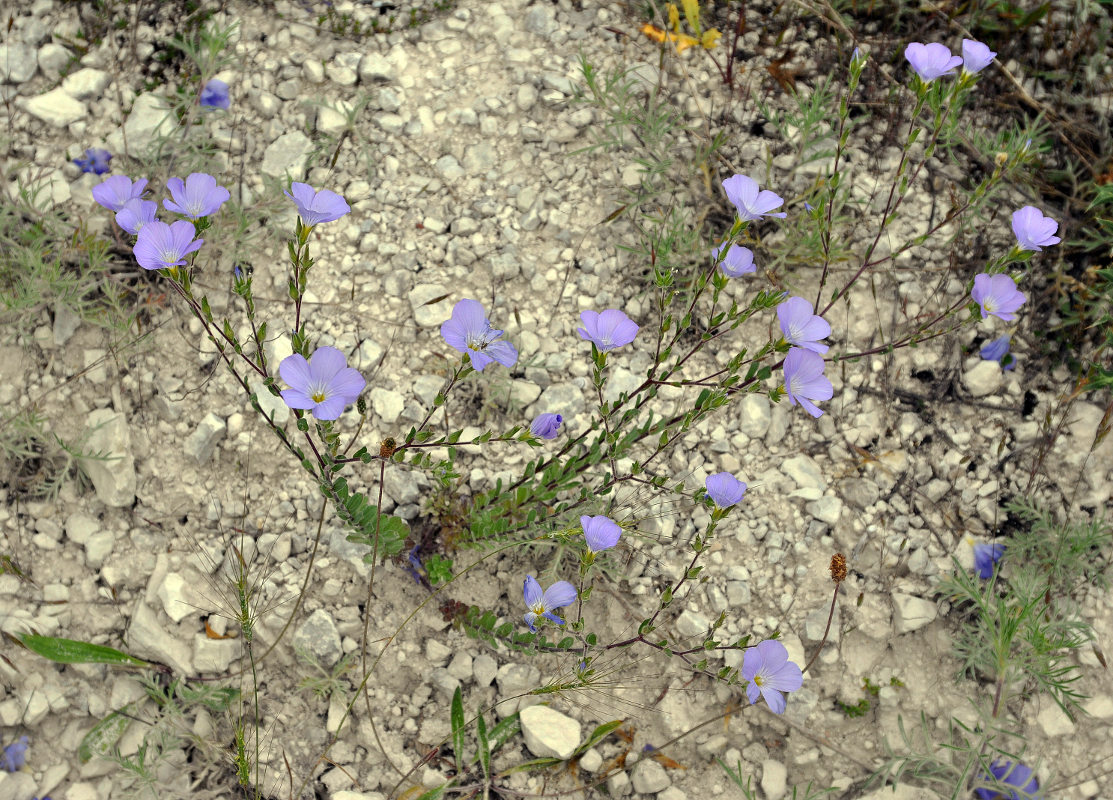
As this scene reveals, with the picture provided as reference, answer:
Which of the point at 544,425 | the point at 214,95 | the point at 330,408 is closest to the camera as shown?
the point at 330,408

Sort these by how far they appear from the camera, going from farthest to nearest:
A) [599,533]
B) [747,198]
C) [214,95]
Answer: [214,95] → [747,198] → [599,533]

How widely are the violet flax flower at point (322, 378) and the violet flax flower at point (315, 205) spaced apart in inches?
11.6

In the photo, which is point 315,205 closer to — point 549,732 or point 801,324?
point 801,324

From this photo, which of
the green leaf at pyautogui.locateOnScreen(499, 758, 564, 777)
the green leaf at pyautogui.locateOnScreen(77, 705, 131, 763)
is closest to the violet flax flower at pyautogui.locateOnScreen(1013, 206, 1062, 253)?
the green leaf at pyautogui.locateOnScreen(499, 758, 564, 777)

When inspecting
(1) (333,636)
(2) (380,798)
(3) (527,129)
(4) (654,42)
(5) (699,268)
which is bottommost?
(2) (380,798)

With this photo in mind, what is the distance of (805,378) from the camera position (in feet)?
6.76

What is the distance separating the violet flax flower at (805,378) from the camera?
6.65 ft

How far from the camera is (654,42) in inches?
130

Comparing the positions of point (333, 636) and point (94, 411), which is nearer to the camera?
point (333, 636)

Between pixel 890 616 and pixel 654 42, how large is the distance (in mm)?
2206

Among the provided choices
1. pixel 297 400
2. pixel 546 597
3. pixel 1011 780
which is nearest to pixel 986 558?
pixel 1011 780

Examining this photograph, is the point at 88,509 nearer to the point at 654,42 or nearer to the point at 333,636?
the point at 333,636

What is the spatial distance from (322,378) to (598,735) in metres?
1.29

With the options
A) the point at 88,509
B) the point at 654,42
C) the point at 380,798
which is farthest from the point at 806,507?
the point at 88,509
